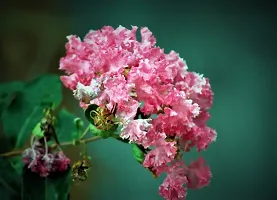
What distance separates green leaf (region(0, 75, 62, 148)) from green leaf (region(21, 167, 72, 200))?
0.52 feet

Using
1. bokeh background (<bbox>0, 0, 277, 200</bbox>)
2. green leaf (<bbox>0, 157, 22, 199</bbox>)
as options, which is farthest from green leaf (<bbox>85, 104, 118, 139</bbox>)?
bokeh background (<bbox>0, 0, 277, 200</bbox>)

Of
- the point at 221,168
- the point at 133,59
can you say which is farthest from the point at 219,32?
the point at 133,59

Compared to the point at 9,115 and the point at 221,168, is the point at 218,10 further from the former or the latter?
the point at 9,115

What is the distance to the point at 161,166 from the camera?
0.76 metres

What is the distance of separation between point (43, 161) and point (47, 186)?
2.3 inches

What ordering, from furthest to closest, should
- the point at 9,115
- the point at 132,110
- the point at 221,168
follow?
the point at 221,168
the point at 9,115
the point at 132,110

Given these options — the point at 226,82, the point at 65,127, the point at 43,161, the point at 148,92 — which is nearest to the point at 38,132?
the point at 43,161

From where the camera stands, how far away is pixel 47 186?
0.89 m

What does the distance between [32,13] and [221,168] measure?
0.63 m

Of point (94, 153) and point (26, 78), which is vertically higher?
point (26, 78)

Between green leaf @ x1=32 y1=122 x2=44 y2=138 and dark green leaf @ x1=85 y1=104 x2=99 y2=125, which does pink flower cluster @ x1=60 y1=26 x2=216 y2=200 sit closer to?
dark green leaf @ x1=85 y1=104 x2=99 y2=125

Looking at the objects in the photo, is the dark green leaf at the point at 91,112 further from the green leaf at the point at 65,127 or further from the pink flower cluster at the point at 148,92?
the green leaf at the point at 65,127

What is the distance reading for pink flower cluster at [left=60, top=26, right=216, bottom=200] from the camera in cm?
74

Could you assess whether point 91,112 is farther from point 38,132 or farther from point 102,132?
point 38,132
